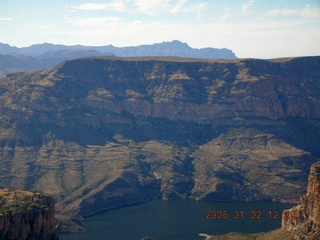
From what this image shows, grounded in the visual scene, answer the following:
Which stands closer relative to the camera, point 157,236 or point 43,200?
point 43,200

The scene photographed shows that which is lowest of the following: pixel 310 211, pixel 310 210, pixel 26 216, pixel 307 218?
pixel 26 216

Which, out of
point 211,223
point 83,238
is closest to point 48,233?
point 83,238

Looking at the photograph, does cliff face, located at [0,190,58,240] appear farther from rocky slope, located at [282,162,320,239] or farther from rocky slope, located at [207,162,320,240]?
rocky slope, located at [282,162,320,239]

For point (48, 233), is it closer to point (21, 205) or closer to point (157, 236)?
point (21, 205)

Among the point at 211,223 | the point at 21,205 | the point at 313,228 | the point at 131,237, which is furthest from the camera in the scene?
the point at 211,223

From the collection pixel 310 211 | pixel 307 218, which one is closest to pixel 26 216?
pixel 307 218

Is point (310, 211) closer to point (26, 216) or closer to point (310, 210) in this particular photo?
point (310, 210)
